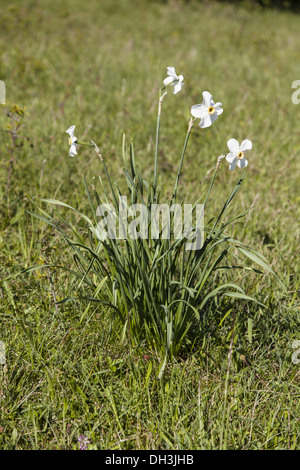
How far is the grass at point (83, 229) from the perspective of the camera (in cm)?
162

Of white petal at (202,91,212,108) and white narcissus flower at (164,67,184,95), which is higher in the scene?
white narcissus flower at (164,67,184,95)

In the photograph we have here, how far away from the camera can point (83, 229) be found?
2631mm

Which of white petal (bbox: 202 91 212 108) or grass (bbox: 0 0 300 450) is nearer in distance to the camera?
white petal (bbox: 202 91 212 108)

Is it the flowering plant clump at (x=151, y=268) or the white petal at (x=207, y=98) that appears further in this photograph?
the flowering plant clump at (x=151, y=268)

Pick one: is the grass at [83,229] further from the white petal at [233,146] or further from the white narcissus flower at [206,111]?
the white narcissus flower at [206,111]

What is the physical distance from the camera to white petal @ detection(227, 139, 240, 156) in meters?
1.53

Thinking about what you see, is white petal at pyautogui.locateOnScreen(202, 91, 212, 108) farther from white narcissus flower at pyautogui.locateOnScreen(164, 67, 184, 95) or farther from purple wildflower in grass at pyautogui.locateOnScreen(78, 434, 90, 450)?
purple wildflower in grass at pyautogui.locateOnScreen(78, 434, 90, 450)

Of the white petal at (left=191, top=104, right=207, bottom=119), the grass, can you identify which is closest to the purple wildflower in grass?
the grass

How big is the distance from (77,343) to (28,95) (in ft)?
10.5

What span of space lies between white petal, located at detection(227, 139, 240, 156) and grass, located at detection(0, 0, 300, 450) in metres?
0.68

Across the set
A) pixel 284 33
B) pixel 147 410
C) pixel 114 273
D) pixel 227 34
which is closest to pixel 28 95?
pixel 114 273

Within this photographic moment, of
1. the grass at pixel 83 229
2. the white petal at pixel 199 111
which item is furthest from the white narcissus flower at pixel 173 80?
the grass at pixel 83 229

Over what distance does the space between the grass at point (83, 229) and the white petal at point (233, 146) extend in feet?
2.24

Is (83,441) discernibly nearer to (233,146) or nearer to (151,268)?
(151,268)
